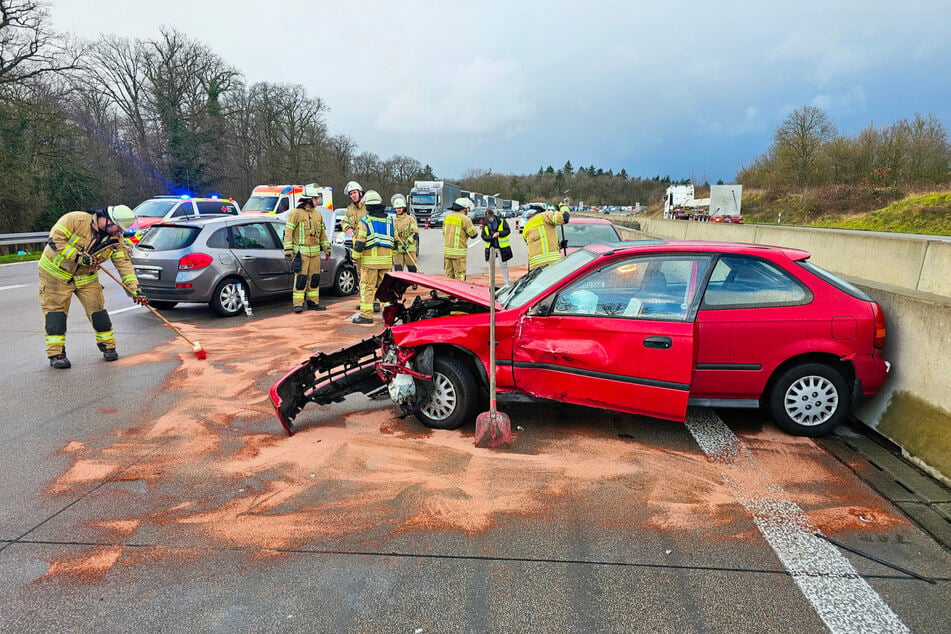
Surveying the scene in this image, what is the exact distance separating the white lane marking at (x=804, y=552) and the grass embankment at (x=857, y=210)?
2585 centimetres

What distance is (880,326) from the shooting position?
4211 mm

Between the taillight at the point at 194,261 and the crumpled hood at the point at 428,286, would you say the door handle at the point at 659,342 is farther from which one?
the taillight at the point at 194,261

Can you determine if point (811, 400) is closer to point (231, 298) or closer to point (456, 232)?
point (456, 232)

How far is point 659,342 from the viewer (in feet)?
13.1

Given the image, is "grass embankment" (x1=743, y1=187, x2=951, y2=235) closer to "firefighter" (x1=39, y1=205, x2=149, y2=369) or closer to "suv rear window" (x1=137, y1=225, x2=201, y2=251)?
"suv rear window" (x1=137, y1=225, x2=201, y2=251)

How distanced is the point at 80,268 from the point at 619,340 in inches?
238

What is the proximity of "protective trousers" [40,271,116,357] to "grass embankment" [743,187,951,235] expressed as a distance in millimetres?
28437

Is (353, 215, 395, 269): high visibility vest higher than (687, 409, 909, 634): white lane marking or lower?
higher

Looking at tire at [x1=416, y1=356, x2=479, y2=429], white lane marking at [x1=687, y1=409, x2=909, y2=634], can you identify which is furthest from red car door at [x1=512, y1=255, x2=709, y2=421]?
white lane marking at [x1=687, y1=409, x2=909, y2=634]

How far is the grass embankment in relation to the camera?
81.8ft

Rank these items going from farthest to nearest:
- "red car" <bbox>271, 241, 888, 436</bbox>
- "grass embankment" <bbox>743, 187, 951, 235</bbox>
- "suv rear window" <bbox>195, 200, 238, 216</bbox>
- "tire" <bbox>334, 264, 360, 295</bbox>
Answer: "grass embankment" <bbox>743, 187, 951, 235</bbox>
"suv rear window" <bbox>195, 200, 238, 216</bbox>
"tire" <bbox>334, 264, 360, 295</bbox>
"red car" <bbox>271, 241, 888, 436</bbox>

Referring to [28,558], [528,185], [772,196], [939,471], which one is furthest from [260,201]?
[528,185]

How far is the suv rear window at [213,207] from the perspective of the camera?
1853 centimetres

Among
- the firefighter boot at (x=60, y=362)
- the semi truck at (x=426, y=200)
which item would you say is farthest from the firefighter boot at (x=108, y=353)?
the semi truck at (x=426, y=200)
